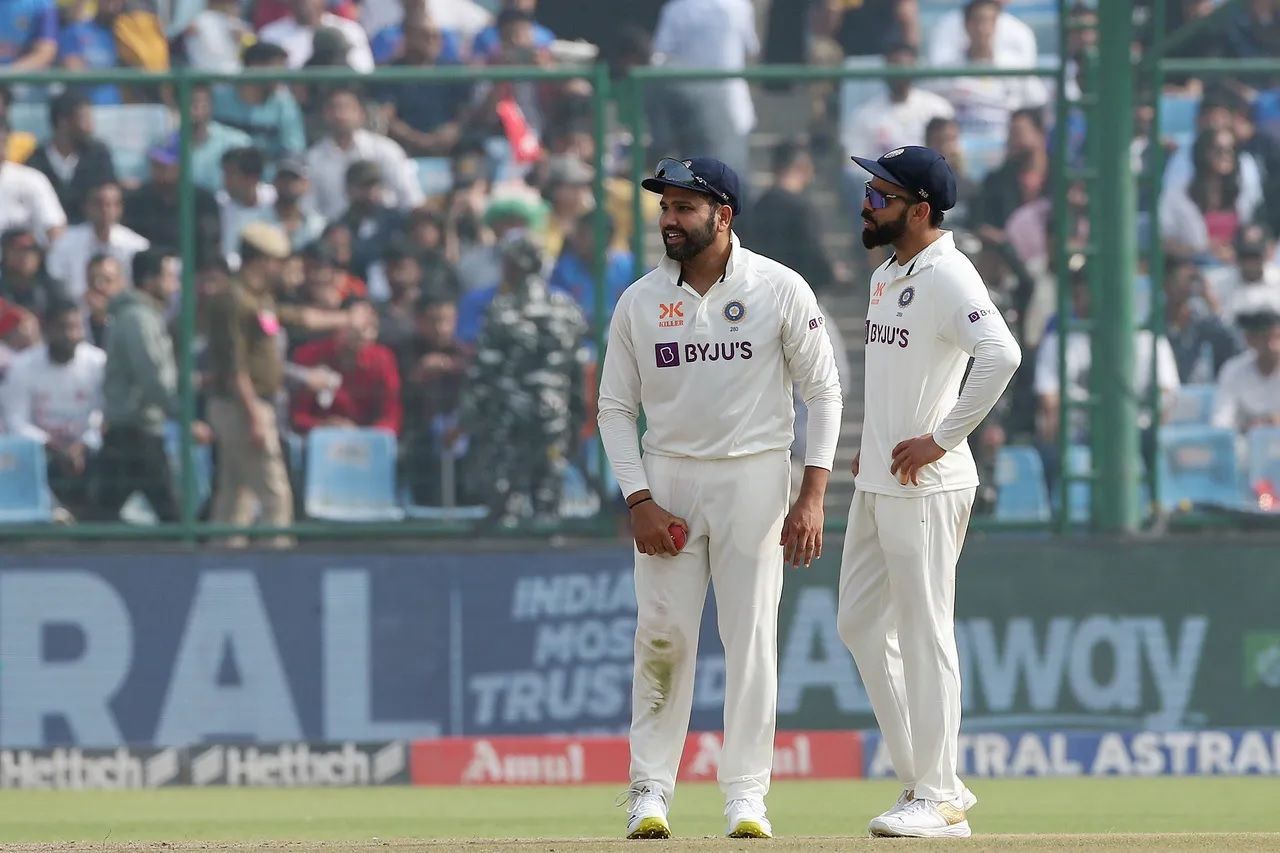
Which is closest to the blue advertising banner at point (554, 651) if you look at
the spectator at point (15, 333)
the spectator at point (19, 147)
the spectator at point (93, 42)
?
the spectator at point (15, 333)

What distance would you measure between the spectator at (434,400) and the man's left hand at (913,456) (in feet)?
14.2

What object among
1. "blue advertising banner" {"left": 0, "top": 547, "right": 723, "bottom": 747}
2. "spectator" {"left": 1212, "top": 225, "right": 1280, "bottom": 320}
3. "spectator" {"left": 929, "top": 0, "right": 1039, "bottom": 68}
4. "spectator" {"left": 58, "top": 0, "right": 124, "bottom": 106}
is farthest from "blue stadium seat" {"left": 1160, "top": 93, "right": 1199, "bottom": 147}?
"spectator" {"left": 58, "top": 0, "right": 124, "bottom": 106}

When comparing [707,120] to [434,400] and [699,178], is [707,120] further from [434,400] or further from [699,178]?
[699,178]

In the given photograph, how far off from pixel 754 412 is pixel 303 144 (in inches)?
184

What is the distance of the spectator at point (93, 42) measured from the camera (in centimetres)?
1192

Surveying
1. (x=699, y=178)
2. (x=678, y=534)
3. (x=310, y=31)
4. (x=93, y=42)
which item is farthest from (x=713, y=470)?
(x=93, y=42)

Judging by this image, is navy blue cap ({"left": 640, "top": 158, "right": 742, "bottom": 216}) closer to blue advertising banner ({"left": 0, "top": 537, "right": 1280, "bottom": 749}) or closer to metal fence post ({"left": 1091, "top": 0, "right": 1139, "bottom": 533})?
blue advertising banner ({"left": 0, "top": 537, "right": 1280, "bottom": 749})

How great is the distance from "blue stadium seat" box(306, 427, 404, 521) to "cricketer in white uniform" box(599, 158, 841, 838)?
408 cm

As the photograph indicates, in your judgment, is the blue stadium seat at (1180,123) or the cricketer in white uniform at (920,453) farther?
the blue stadium seat at (1180,123)

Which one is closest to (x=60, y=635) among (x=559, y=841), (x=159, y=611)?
(x=159, y=611)

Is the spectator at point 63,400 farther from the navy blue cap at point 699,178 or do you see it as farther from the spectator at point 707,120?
the navy blue cap at point 699,178

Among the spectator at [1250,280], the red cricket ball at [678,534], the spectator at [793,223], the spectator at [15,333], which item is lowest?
the red cricket ball at [678,534]

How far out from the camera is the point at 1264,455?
32.8 ft

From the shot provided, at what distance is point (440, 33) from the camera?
11.7 meters
